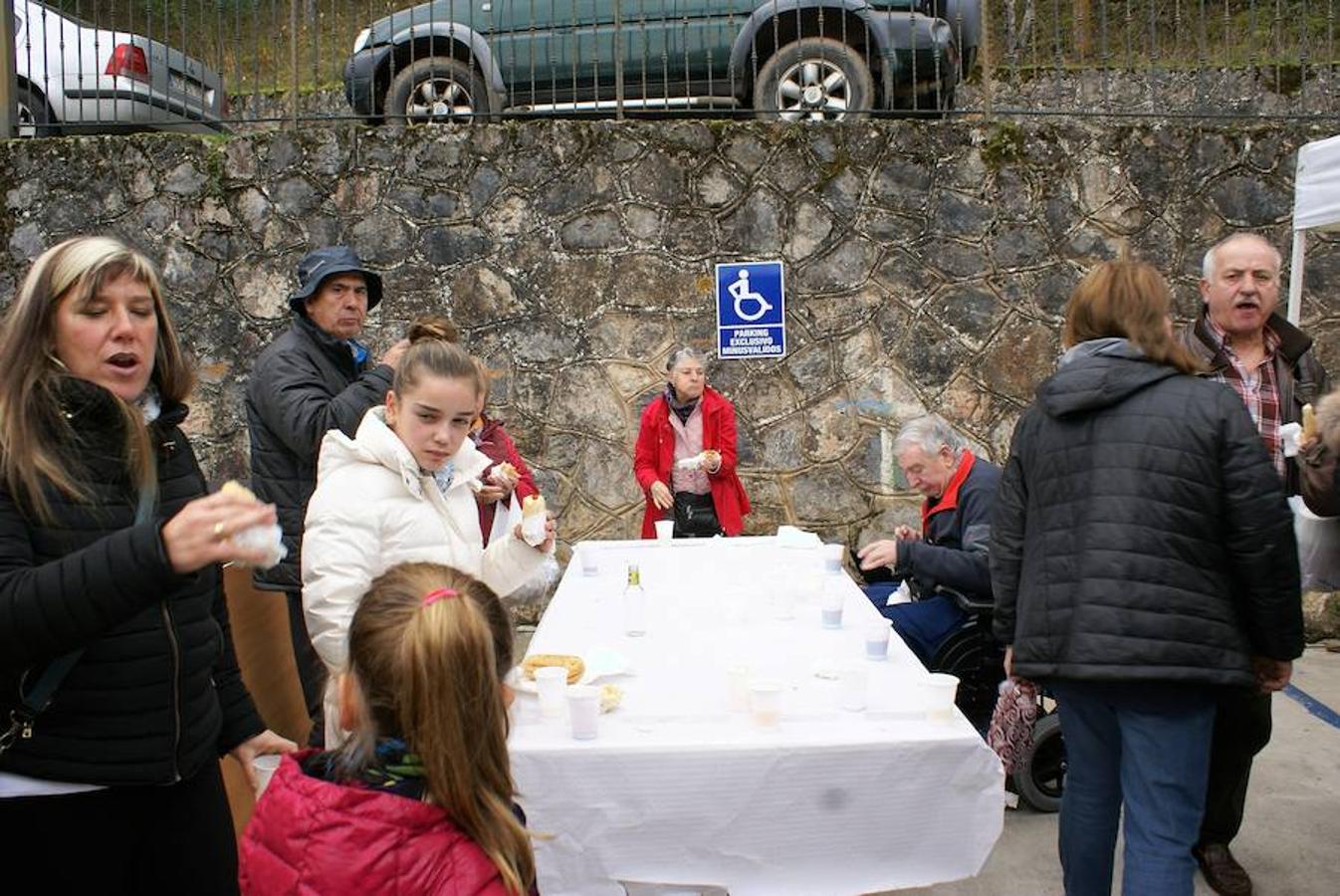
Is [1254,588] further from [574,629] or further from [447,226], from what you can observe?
[447,226]

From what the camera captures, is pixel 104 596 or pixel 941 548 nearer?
pixel 104 596

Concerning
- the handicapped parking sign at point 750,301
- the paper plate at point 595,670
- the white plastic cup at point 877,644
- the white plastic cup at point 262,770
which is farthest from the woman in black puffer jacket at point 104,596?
the handicapped parking sign at point 750,301

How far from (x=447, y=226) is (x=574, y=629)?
3.63 m

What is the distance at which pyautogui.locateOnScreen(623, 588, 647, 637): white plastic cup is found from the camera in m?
3.18

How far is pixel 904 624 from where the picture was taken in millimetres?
3750

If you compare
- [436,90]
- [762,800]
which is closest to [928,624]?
[762,800]

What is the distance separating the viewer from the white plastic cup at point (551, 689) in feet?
8.30

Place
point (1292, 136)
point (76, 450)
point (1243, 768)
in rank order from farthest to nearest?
point (1292, 136)
point (1243, 768)
point (76, 450)

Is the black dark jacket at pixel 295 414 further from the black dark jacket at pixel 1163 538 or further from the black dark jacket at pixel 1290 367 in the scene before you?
the black dark jacket at pixel 1290 367

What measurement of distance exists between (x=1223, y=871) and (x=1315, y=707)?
188cm

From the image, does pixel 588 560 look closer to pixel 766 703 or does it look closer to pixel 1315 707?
pixel 766 703

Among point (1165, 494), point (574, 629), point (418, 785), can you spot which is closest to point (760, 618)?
point (574, 629)

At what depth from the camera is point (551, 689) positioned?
8.34ft

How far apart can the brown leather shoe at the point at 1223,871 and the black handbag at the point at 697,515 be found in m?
2.83
